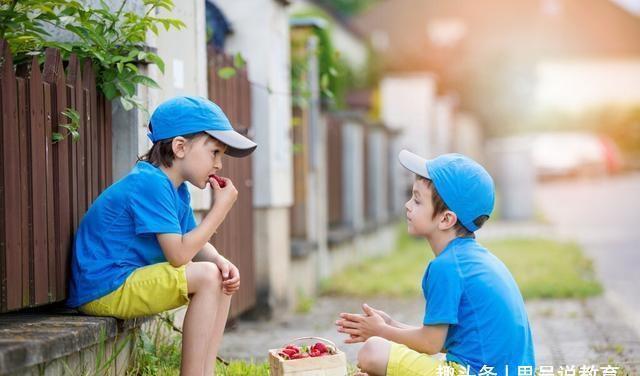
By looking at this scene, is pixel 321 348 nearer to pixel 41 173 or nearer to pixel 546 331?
pixel 41 173

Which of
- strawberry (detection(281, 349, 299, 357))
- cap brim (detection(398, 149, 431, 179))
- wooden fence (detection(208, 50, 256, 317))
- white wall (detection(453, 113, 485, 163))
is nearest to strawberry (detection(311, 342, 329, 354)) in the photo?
strawberry (detection(281, 349, 299, 357))

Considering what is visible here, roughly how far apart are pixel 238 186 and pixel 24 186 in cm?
310

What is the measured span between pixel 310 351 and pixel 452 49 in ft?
119

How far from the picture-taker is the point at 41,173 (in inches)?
166

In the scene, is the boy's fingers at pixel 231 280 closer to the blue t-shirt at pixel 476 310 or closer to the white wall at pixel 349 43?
the blue t-shirt at pixel 476 310

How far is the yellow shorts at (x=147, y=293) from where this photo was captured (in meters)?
4.21

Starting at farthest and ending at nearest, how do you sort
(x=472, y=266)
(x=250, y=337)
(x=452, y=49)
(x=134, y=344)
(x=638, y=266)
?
1. (x=452, y=49)
2. (x=638, y=266)
3. (x=250, y=337)
4. (x=134, y=344)
5. (x=472, y=266)

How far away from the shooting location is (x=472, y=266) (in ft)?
12.9

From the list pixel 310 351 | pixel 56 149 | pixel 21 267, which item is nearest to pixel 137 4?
pixel 56 149

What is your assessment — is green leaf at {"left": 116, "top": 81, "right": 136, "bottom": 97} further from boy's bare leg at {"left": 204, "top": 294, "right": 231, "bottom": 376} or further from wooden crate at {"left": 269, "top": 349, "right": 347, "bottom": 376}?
wooden crate at {"left": 269, "top": 349, "right": 347, "bottom": 376}

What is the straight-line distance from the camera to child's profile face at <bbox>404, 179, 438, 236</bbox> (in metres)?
4.11

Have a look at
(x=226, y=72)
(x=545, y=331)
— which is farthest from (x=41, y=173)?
(x=545, y=331)

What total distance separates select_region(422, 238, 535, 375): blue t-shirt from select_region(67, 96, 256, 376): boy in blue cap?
886 mm

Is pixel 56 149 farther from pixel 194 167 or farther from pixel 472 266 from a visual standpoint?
pixel 472 266
